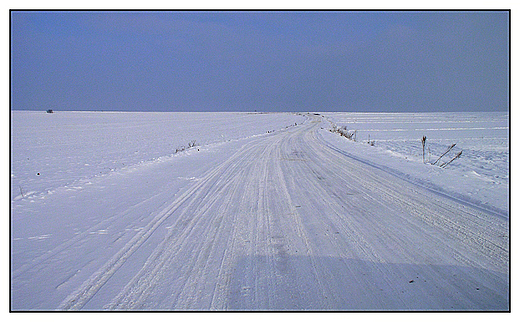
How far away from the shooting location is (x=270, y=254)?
347 cm

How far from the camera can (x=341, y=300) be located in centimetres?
260

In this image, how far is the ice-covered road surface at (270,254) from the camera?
2.65 meters

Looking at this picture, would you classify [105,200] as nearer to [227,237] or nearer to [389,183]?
[227,237]

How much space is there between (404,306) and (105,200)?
533 centimetres

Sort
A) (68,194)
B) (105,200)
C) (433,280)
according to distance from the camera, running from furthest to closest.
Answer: (68,194), (105,200), (433,280)

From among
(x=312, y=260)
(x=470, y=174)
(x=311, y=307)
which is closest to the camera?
(x=311, y=307)

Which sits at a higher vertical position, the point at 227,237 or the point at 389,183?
the point at 389,183

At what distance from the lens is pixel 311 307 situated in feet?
8.31

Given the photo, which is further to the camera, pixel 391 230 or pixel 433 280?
pixel 391 230

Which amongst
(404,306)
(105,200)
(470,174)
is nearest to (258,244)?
(404,306)

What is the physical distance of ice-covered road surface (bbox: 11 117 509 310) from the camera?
104 inches

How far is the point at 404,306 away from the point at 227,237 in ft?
7.21

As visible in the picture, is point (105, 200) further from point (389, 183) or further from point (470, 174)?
point (470, 174)
